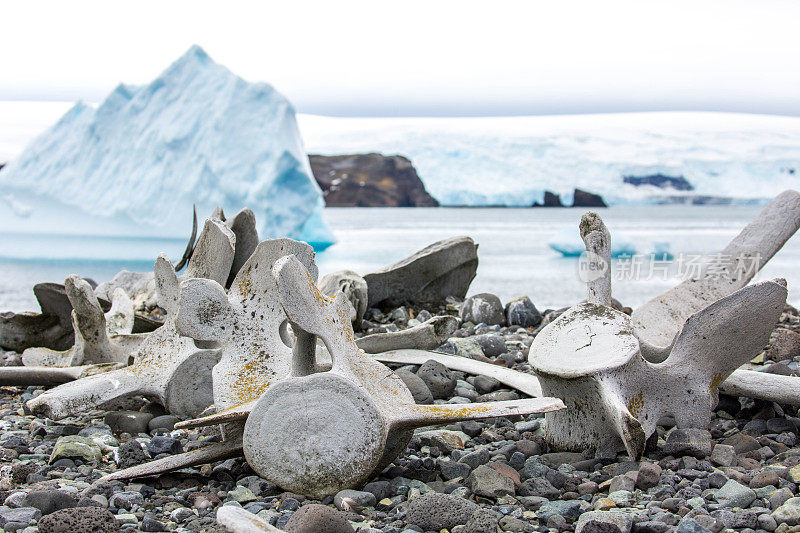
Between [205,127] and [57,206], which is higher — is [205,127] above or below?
above

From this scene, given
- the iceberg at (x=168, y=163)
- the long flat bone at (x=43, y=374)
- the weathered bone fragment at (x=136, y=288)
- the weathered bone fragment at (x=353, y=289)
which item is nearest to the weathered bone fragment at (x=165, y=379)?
the long flat bone at (x=43, y=374)

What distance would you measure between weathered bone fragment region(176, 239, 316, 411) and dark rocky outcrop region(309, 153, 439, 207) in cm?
3336

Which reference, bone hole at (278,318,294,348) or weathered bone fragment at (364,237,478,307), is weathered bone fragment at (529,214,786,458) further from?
weathered bone fragment at (364,237,478,307)

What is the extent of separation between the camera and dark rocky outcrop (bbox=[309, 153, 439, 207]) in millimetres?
36906

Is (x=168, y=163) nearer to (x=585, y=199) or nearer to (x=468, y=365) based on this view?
(x=468, y=365)

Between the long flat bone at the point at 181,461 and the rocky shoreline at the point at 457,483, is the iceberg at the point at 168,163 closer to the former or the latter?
the rocky shoreline at the point at 457,483

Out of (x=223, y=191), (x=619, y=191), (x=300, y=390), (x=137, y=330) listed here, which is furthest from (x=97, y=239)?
(x=619, y=191)

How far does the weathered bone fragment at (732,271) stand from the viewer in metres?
3.85

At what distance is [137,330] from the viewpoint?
4.49 metres

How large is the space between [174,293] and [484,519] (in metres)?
1.91

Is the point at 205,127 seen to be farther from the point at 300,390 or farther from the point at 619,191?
the point at 619,191

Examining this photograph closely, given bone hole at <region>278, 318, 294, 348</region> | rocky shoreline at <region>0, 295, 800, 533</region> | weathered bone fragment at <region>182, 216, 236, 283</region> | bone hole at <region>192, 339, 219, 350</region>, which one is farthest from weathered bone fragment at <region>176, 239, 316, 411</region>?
weathered bone fragment at <region>182, 216, 236, 283</region>

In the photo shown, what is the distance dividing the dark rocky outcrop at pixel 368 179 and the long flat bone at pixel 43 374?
3260 cm

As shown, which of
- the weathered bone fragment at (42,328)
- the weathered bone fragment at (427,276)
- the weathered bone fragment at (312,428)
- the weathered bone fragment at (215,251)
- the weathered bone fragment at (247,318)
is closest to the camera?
the weathered bone fragment at (312,428)
